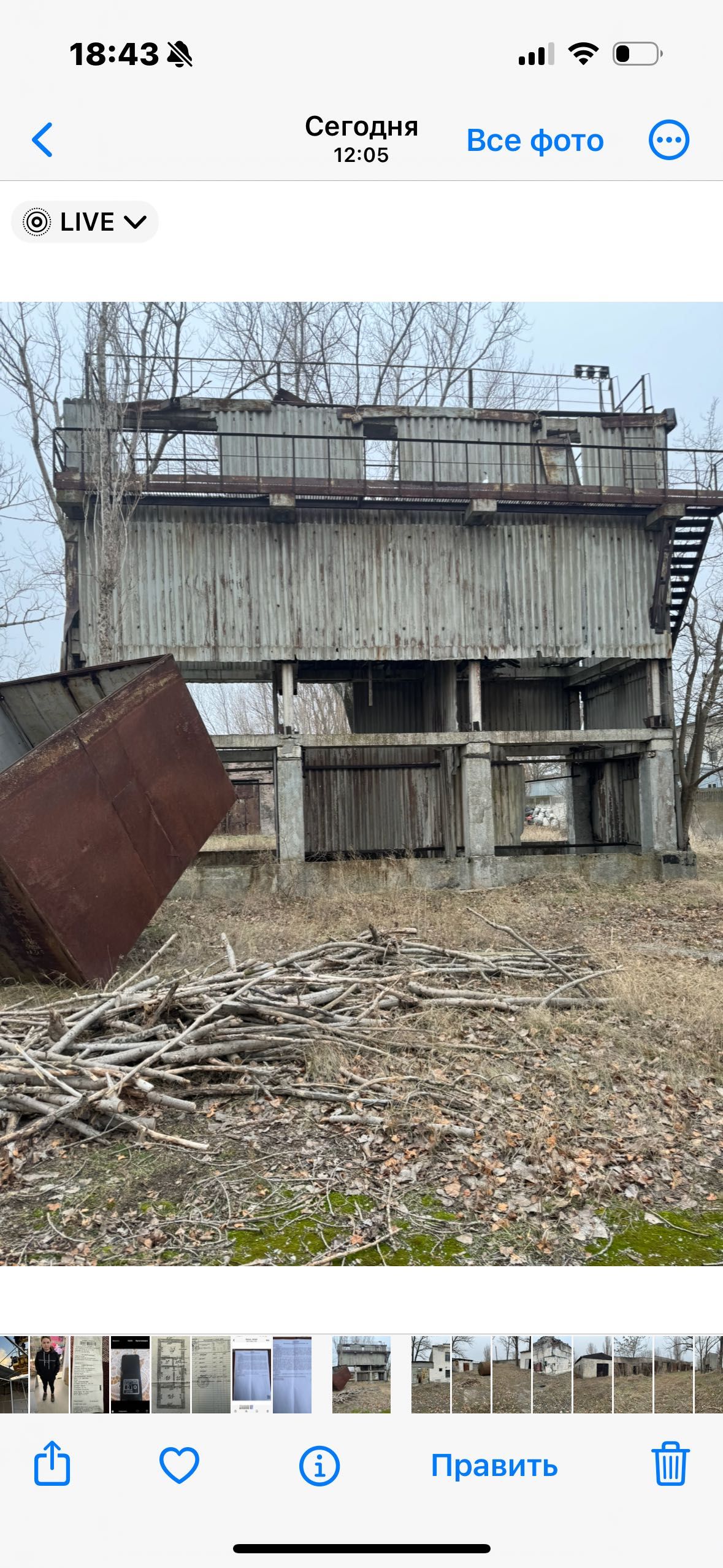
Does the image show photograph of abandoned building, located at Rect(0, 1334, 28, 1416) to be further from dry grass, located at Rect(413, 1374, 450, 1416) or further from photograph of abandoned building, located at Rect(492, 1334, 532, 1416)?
photograph of abandoned building, located at Rect(492, 1334, 532, 1416)

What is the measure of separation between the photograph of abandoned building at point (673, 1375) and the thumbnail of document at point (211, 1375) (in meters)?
1.01

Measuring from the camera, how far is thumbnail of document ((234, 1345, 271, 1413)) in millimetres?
2121

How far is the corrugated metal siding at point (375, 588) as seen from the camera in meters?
17.1

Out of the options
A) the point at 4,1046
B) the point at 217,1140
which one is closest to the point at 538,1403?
the point at 217,1140

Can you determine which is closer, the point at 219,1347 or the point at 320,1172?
the point at 219,1347

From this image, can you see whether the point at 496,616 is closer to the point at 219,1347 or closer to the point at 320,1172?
the point at 320,1172

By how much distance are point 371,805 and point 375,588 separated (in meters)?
4.86

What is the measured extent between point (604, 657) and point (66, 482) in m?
11.2

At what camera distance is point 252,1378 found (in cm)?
215

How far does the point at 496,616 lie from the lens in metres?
17.9

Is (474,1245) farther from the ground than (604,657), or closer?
closer
